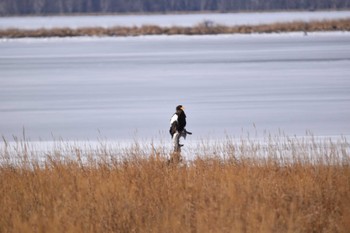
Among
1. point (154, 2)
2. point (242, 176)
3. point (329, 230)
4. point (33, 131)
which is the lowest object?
point (329, 230)

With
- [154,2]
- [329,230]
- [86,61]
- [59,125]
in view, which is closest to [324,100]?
[59,125]

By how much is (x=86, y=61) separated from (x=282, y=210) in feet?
Answer: 74.5

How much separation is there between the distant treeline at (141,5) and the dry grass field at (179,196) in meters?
99.2

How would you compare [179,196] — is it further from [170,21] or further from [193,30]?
[170,21]

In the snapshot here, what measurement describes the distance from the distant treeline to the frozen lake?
77080mm

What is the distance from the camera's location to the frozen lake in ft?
40.3

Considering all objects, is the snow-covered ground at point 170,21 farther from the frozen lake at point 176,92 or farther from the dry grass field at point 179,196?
the dry grass field at point 179,196

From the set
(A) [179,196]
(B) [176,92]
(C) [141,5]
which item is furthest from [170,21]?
(A) [179,196]

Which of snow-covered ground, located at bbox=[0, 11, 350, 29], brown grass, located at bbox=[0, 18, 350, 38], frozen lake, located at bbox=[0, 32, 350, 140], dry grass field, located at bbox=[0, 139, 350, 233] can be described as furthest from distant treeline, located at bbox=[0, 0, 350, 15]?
dry grass field, located at bbox=[0, 139, 350, 233]

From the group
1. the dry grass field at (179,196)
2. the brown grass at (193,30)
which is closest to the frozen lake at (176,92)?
the dry grass field at (179,196)

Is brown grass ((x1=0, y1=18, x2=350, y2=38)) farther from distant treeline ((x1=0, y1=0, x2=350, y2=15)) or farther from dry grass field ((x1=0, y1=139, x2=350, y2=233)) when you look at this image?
distant treeline ((x1=0, y1=0, x2=350, y2=15))

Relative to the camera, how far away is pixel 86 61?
27891 mm

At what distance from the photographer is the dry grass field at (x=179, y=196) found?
5.51 m

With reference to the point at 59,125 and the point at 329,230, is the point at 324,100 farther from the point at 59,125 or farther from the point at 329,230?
the point at 329,230
